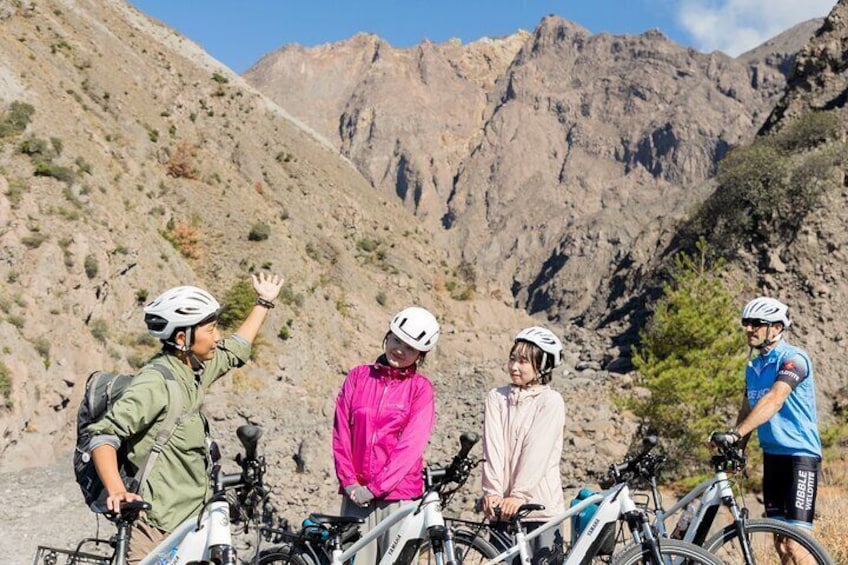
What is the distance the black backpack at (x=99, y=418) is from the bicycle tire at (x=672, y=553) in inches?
97.0

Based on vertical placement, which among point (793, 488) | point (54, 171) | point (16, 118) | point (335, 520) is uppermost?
point (16, 118)

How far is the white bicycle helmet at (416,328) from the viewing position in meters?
4.37

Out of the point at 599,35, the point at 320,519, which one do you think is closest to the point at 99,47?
the point at 320,519

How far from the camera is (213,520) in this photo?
329cm

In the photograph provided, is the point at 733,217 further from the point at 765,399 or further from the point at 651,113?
the point at 651,113

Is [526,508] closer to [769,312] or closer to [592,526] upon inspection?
[592,526]

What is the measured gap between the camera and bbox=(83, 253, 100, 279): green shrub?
2091 cm

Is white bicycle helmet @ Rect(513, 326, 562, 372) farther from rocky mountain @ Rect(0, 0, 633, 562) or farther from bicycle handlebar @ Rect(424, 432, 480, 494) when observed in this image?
rocky mountain @ Rect(0, 0, 633, 562)

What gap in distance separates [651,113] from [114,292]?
121m

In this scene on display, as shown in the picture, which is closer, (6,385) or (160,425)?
(160,425)

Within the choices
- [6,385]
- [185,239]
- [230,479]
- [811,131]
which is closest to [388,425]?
[230,479]

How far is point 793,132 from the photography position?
33.9 metres

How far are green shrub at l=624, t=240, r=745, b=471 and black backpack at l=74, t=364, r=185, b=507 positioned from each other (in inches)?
592

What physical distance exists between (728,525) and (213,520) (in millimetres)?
3221
